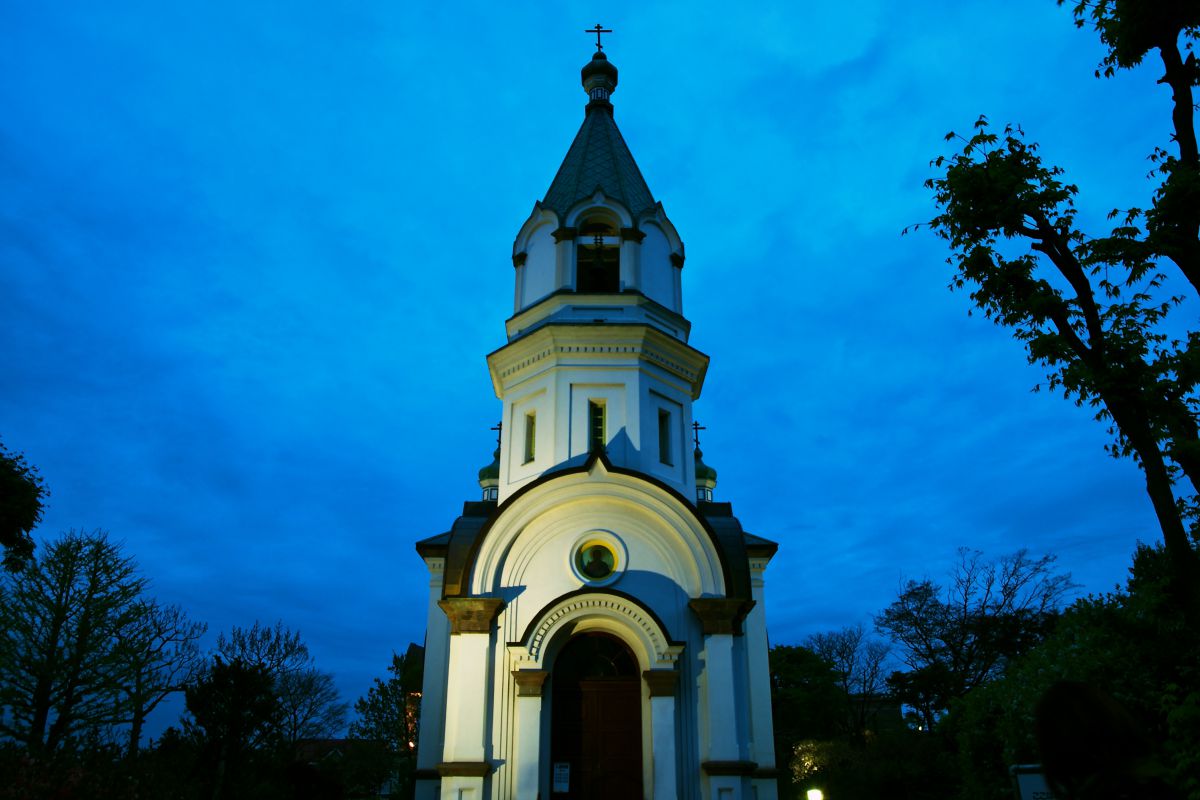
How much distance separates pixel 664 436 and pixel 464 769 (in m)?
8.12

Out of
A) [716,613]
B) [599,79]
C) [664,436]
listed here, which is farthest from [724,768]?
[599,79]

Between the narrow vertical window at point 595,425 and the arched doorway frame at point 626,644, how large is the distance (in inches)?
142

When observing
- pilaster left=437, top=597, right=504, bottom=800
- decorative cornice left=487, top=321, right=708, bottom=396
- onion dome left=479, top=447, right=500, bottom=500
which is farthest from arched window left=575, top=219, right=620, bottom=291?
onion dome left=479, top=447, right=500, bottom=500

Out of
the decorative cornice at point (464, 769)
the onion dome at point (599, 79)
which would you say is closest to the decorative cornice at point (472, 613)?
the decorative cornice at point (464, 769)

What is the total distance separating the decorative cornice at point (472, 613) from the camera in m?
16.2

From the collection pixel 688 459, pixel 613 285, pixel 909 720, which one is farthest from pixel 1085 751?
pixel 909 720

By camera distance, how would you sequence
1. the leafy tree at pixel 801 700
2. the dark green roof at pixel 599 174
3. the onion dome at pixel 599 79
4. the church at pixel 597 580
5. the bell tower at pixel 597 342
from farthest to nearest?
the leafy tree at pixel 801 700, the onion dome at pixel 599 79, the dark green roof at pixel 599 174, the bell tower at pixel 597 342, the church at pixel 597 580

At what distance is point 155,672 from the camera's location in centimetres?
2489

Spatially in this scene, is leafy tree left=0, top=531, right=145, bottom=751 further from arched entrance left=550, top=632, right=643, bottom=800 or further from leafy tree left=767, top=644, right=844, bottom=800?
leafy tree left=767, top=644, right=844, bottom=800

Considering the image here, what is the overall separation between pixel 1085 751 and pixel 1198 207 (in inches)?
427

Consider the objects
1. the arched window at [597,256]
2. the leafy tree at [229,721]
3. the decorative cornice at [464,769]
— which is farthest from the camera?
the arched window at [597,256]

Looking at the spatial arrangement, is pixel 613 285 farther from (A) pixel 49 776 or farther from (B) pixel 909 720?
(B) pixel 909 720

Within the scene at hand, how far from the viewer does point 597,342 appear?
19078 millimetres

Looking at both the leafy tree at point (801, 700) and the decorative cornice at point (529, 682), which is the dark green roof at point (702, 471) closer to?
the leafy tree at point (801, 700)
